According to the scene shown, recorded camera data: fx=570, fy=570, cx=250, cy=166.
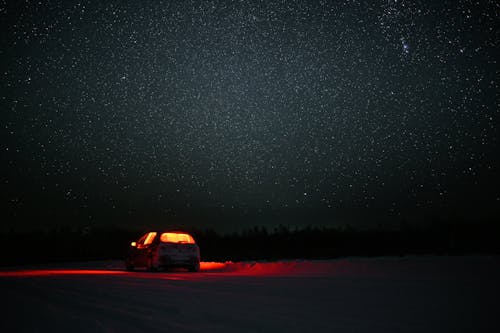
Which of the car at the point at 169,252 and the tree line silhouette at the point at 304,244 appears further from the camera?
the tree line silhouette at the point at 304,244

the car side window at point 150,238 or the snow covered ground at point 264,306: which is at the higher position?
the car side window at point 150,238

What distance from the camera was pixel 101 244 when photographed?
58281mm

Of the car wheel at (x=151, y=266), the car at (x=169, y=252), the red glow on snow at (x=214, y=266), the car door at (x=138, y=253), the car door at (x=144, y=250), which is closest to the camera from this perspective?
the car at (x=169, y=252)

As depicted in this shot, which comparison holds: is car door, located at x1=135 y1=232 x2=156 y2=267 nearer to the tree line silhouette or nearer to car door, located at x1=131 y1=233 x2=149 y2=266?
car door, located at x1=131 y1=233 x2=149 y2=266

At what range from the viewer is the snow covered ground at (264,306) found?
668cm

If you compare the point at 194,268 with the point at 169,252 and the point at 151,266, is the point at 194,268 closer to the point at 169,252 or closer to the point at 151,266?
the point at 169,252

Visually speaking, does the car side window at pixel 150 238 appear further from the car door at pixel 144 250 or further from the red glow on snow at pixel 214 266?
the red glow on snow at pixel 214 266

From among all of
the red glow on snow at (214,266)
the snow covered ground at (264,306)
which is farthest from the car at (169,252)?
the snow covered ground at (264,306)

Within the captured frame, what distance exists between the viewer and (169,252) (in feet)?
62.8

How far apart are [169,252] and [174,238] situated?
32.6 inches

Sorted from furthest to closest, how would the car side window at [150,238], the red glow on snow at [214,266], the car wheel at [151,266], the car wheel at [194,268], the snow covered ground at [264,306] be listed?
the red glow on snow at [214,266], the car side window at [150,238], the car wheel at [194,268], the car wheel at [151,266], the snow covered ground at [264,306]

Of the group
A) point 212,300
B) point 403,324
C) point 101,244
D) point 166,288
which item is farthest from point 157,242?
point 101,244

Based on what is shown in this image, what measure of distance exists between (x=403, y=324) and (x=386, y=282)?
562 cm

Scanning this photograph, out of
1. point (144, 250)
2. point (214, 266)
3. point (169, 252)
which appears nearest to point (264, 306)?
point (169, 252)
